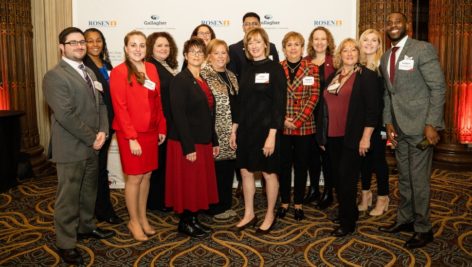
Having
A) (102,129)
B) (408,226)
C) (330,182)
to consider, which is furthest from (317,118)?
(102,129)

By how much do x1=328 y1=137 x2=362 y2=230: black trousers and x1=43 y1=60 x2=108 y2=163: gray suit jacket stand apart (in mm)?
1818

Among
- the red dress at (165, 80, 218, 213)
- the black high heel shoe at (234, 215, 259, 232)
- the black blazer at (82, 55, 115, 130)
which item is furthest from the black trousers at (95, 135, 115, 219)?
the black high heel shoe at (234, 215, 259, 232)

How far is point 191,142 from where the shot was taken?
3.12m

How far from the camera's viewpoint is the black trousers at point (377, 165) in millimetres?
3770

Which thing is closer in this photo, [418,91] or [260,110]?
[418,91]

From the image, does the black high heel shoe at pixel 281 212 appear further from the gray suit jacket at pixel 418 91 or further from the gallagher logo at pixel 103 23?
the gallagher logo at pixel 103 23

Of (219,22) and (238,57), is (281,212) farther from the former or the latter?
(219,22)

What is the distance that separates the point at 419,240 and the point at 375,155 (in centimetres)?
93

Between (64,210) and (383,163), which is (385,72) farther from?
Result: (64,210)

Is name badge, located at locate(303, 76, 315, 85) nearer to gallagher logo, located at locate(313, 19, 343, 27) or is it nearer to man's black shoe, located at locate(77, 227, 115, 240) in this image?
gallagher logo, located at locate(313, 19, 343, 27)

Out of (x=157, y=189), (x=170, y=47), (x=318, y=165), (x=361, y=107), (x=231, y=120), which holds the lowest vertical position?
(x=157, y=189)

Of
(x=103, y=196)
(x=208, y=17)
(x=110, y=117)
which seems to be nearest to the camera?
(x=110, y=117)

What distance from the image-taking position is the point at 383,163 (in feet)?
12.5

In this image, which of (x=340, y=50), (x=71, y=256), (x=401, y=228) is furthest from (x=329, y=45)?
(x=71, y=256)
